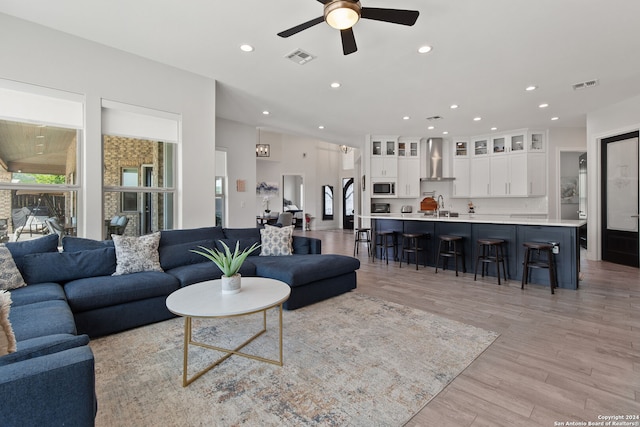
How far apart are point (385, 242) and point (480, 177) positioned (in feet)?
13.1

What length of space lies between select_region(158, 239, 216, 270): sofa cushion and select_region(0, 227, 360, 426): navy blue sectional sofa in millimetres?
11

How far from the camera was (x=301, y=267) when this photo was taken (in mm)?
3410

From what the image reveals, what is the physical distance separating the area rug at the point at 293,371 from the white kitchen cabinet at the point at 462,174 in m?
6.28

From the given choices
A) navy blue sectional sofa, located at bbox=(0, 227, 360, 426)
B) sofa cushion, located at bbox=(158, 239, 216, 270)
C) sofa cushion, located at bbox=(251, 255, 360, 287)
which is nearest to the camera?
navy blue sectional sofa, located at bbox=(0, 227, 360, 426)

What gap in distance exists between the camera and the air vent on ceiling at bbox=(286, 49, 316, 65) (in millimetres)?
3688

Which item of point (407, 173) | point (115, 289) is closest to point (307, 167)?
point (407, 173)

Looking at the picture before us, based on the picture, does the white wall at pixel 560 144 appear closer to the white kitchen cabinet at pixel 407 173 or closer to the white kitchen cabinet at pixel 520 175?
the white kitchen cabinet at pixel 520 175

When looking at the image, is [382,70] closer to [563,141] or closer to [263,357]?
[263,357]

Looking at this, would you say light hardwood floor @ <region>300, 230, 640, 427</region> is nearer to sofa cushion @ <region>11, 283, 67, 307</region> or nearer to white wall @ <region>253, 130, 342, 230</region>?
sofa cushion @ <region>11, 283, 67, 307</region>

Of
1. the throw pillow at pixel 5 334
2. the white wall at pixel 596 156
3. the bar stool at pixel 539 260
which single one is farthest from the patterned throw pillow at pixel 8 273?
the white wall at pixel 596 156

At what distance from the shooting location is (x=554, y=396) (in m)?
1.84

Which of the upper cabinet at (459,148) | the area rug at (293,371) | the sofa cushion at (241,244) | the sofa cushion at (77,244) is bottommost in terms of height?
the area rug at (293,371)

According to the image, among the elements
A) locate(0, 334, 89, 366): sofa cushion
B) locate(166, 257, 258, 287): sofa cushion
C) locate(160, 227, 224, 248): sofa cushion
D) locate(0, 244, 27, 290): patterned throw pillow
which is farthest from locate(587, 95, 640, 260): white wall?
locate(0, 244, 27, 290): patterned throw pillow

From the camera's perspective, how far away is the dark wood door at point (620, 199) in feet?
17.8
